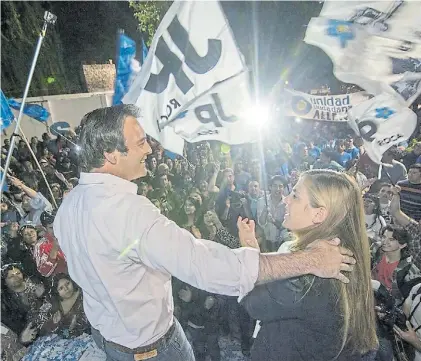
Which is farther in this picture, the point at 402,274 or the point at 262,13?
the point at 262,13

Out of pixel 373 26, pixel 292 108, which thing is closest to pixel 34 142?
pixel 292 108

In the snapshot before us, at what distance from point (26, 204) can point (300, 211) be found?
19.9ft

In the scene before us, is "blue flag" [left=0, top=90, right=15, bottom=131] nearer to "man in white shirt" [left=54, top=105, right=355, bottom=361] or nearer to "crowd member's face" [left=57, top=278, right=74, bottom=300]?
"crowd member's face" [left=57, top=278, right=74, bottom=300]

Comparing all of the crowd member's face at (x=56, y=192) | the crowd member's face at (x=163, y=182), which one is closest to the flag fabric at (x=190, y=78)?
the crowd member's face at (x=163, y=182)

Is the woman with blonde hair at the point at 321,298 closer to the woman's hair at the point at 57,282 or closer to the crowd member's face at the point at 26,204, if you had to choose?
the woman's hair at the point at 57,282

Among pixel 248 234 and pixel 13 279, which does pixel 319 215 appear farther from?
pixel 13 279

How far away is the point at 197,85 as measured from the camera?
11.2ft

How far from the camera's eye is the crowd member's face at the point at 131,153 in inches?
67.0

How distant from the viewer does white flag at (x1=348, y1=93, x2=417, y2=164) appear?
3873mm

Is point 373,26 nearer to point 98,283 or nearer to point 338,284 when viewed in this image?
point 338,284

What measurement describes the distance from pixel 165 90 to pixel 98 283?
2.19 meters

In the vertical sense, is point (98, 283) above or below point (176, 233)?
below

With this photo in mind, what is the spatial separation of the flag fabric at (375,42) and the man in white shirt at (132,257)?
8.14 feet

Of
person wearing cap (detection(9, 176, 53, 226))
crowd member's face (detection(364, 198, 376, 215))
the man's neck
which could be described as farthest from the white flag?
person wearing cap (detection(9, 176, 53, 226))
